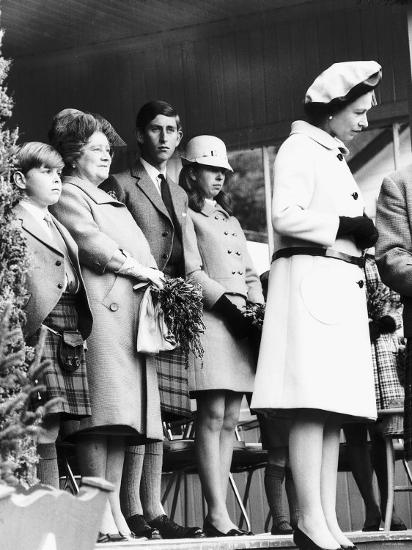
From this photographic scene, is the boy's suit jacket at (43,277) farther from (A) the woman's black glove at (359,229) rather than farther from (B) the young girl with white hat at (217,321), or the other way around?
(A) the woman's black glove at (359,229)

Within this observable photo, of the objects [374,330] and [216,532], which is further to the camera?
[374,330]

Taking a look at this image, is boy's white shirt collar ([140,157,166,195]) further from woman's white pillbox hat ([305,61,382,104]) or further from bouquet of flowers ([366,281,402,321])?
bouquet of flowers ([366,281,402,321])

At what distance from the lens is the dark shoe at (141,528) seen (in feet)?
17.0

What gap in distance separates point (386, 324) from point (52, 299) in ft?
7.06

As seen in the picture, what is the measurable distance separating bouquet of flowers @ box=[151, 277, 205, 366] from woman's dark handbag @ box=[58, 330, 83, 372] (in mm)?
520

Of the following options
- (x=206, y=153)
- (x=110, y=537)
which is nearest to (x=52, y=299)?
(x=110, y=537)

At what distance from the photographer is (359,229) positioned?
4.98m

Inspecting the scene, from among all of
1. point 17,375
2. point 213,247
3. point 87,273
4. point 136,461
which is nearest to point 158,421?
point 136,461

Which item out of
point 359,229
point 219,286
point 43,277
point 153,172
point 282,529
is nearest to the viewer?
point 43,277

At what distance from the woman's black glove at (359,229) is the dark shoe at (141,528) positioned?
1.44 m

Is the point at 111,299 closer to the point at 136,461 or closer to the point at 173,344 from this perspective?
the point at 173,344

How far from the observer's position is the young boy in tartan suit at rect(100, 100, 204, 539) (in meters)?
5.38

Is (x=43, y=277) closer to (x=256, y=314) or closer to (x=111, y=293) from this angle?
(x=111, y=293)

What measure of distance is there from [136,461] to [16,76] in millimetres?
5716
